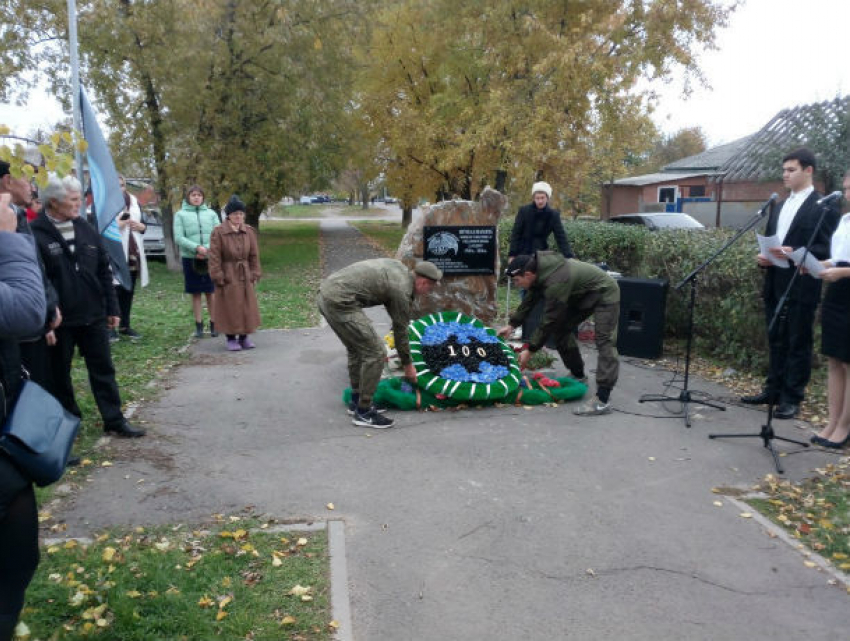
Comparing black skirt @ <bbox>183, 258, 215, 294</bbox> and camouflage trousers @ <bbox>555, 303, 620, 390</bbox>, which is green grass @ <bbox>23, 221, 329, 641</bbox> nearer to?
camouflage trousers @ <bbox>555, 303, 620, 390</bbox>

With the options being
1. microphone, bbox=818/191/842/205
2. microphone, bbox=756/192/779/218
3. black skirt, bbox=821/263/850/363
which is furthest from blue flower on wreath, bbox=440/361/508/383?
microphone, bbox=818/191/842/205

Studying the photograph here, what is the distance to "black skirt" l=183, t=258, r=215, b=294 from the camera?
363 inches

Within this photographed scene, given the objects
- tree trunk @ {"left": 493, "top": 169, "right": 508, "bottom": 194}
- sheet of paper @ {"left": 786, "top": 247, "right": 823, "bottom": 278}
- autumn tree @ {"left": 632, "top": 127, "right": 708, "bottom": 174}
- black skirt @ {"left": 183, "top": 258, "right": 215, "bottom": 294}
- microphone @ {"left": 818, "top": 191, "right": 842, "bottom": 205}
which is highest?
autumn tree @ {"left": 632, "top": 127, "right": 708, "bottom": 174}

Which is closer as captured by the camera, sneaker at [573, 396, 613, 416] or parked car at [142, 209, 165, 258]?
sneaker at [573, 396, 613, 416]

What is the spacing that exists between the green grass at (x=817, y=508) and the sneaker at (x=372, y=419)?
297 cm

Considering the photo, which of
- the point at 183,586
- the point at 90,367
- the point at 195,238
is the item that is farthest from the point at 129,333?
the point at 183,586

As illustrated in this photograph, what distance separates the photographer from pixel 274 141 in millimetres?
17719

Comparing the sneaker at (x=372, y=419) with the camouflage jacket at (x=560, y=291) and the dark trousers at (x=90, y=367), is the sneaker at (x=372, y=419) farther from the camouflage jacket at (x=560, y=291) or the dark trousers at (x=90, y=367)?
the dark trousers at (x=90, y=367)

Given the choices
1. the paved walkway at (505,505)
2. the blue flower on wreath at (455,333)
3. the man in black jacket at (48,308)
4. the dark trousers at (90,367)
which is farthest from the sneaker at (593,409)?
the man in black jacket at (48,308)

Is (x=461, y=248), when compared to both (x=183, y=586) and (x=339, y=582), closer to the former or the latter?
A: (x=339, y=582)

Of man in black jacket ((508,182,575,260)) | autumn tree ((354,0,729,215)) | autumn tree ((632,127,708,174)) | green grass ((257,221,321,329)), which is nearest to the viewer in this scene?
man in black jacket ((508,182,575,260))

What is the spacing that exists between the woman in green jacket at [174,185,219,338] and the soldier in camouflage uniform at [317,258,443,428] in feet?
12.4

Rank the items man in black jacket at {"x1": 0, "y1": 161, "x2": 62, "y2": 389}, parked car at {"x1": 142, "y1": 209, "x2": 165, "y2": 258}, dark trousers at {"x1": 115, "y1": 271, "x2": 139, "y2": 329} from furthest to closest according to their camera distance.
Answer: parked car at {"x1": 142, "y1": 209, "x2": 165, "y2": 258}, dark trousers at {"x1": 115, "y1": 271, "x2": 139, "y2": 329}, man in black jacket at {"x1": 0, "y1": 161, "x2": 62, "y2": 389}

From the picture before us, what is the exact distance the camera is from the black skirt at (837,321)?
5301 millimetres
